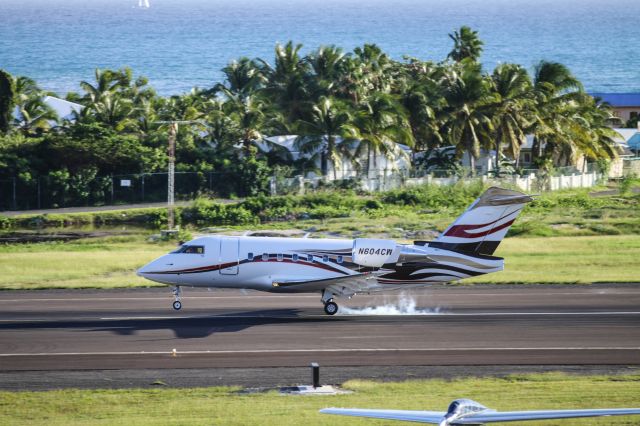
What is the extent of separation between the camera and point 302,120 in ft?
308

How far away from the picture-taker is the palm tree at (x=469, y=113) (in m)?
89.7

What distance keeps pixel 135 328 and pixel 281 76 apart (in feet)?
238

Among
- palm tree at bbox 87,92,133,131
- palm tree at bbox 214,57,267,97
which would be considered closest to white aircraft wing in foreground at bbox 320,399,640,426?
palm tree at bbox 87,92,133,131

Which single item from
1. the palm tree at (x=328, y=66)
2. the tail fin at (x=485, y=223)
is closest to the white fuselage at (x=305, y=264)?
the tail fin at (x=485, y=223)

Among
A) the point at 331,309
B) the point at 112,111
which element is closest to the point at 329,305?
the point at 331,309

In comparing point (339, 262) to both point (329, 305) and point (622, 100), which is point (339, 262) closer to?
point (329, 305)

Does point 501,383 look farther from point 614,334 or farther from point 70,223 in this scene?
point 70,223

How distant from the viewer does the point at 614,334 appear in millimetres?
32281

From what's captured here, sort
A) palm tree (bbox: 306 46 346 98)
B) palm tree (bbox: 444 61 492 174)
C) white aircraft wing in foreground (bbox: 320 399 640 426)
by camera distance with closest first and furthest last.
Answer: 1. white aircraft wing in foreground (bbox: 320 399 640 426)
2. palm tree (bbox: 444 61 492 174)
3. palm tree (bbox: 306 46 346 98)

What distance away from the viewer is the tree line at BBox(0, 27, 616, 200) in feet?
270

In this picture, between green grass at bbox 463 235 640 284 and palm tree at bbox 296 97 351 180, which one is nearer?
green grass at bbox 463 235 640 284

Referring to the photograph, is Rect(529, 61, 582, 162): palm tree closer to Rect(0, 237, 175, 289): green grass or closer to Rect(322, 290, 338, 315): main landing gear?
Rect(0, 237, 175, 289): green grass

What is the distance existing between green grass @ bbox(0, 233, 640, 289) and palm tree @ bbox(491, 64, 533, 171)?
32878 millimetres

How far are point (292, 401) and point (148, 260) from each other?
91.0 feet
